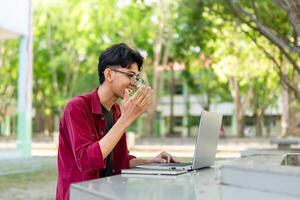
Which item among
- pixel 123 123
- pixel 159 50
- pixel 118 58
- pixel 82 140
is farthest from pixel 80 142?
pixel 159 50

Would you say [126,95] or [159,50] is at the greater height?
[159,50]

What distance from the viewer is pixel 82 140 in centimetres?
226

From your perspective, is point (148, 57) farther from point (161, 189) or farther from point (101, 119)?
point (161, 189)

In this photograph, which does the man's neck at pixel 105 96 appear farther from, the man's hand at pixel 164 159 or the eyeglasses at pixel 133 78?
the man's hand at pixel 164 159

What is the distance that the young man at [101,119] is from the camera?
7.25 ft

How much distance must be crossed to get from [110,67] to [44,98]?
31.8 meters

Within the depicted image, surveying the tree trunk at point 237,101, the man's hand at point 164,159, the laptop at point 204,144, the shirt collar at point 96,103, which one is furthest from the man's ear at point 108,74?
the tree trunk at point 237,101

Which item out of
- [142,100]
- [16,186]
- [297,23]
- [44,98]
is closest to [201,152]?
[142,100]

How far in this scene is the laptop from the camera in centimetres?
238

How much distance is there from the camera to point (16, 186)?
8.13m

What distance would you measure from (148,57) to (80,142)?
25.3 meters

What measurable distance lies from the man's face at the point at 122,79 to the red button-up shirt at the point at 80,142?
14cm

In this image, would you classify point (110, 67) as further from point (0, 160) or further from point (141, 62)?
point (0, 160)

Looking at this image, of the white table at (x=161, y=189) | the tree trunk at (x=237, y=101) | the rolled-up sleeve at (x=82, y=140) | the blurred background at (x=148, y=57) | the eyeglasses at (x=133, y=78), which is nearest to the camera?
the white table at (x=161, y=189)
